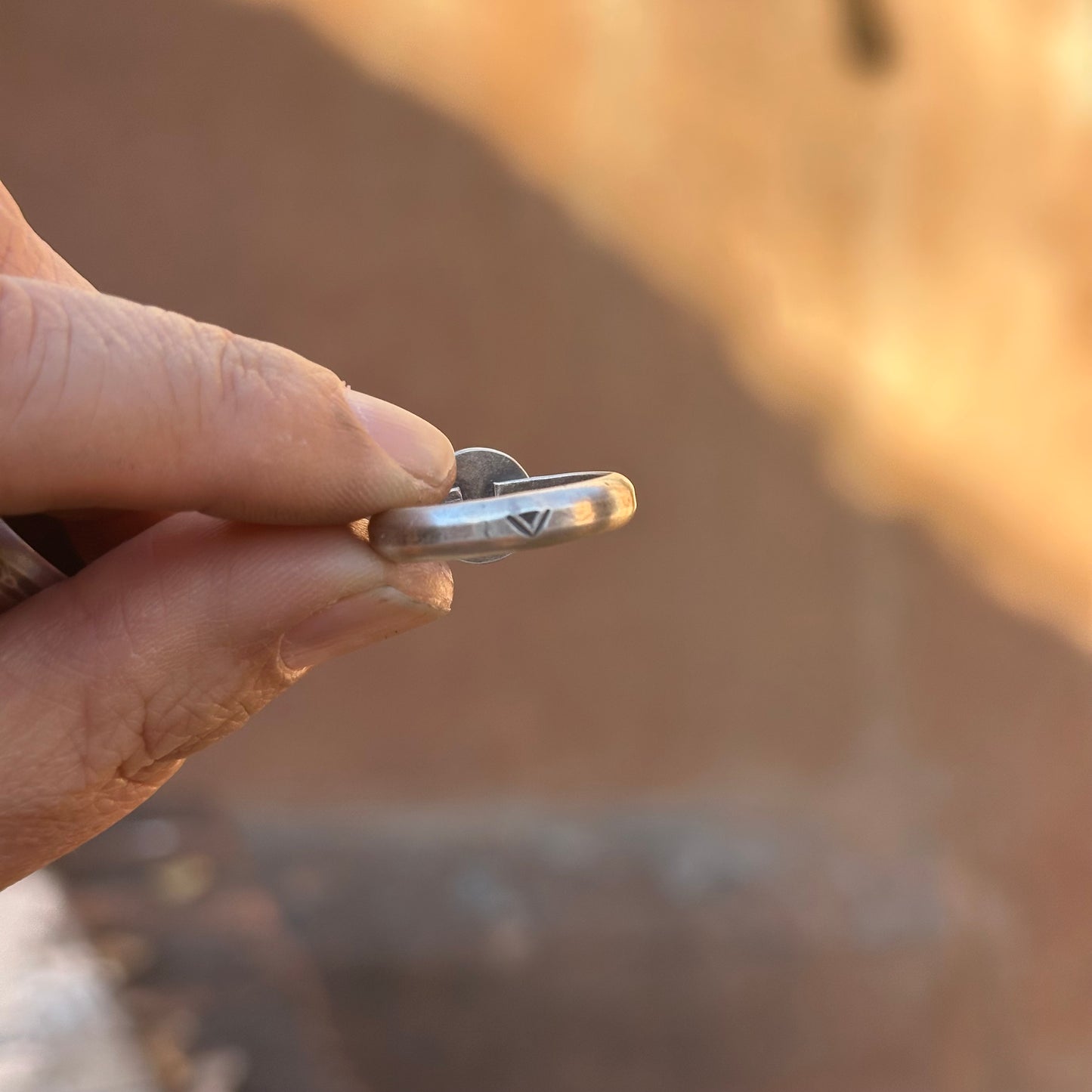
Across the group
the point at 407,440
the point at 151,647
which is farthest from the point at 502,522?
the point at 151,647

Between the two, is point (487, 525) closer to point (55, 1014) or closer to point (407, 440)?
point (407, 440)

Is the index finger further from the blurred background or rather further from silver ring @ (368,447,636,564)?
the blurred background

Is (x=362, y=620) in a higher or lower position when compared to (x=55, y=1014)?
higher

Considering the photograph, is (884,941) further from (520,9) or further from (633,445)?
(520,9)

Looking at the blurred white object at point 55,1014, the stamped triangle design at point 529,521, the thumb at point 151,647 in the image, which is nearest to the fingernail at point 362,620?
the thumb at point 151,647

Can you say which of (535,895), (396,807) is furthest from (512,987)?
(396,807)

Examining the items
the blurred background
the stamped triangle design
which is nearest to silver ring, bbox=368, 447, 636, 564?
the stamped triangle design
